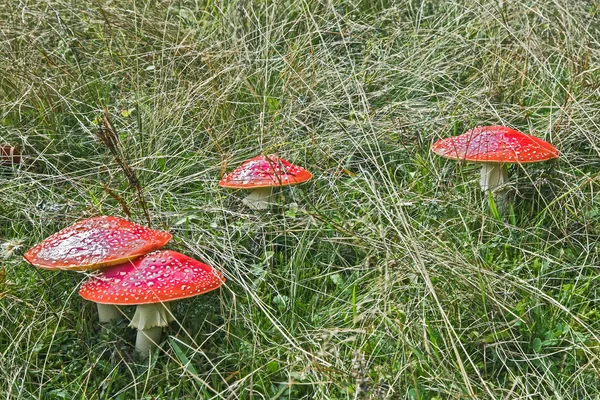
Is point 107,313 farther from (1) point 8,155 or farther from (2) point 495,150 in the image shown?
(2) point 495,150

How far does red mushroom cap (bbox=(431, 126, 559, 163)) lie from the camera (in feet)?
9.50

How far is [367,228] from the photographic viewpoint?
286cm

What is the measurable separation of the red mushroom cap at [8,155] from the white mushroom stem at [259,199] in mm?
1157

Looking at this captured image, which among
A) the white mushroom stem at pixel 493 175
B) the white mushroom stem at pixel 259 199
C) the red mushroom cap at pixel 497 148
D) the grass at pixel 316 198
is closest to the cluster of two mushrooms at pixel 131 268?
the grass at pixel 316 198

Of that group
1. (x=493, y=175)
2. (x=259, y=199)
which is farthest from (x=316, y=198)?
(x=493, y=175)

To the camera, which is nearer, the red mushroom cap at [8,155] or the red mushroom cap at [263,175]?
the red mushroom cap at [263,175]

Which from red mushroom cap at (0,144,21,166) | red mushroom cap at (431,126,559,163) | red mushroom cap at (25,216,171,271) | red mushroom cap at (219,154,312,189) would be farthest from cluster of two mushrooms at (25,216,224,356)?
red mushroom cap at (431,126,559,163)

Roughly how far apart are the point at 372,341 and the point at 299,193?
101 centimetres

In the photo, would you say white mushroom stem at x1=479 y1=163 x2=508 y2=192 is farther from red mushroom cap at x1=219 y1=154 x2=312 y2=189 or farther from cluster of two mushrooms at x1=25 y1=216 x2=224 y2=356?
cluster of two mushrooms at x1=25 y1=216 x2=224 y2=356

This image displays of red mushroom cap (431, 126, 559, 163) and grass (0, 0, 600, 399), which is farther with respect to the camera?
red mushroom cap (431, 126, 559, 163)

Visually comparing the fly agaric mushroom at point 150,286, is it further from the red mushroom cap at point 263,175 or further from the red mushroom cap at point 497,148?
the red mushroom cap at point 497,148

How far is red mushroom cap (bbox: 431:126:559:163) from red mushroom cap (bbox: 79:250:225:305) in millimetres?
1208

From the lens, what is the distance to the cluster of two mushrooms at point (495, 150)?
2.90m

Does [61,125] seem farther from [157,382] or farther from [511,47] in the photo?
[511,47]
